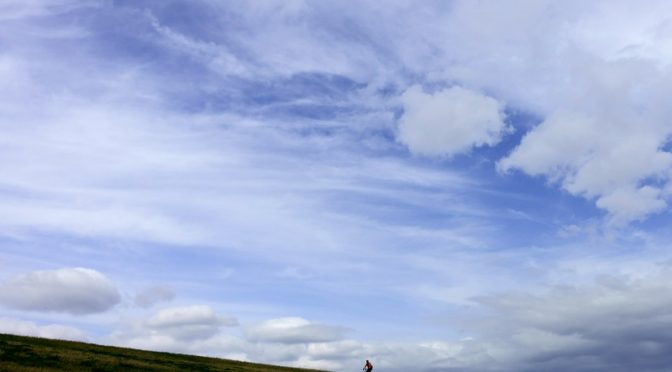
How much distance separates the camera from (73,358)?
53.7 metres

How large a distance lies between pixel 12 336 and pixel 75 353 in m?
12.9

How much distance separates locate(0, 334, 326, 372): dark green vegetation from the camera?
156 feet

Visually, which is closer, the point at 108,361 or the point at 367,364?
the point at 108,361

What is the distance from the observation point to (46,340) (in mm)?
66812

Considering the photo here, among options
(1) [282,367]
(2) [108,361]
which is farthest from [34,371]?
(1) [282,367]

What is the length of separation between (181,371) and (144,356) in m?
11.4

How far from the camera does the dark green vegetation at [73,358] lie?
156ft

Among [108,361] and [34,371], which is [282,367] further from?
[34,371]

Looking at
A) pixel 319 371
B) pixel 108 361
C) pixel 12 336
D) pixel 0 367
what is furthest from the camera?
pixel 319 371

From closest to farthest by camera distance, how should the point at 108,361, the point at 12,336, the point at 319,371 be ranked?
the point at 108,361, the point at 12,336, the point at 319,371

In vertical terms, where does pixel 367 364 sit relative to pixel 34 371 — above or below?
above

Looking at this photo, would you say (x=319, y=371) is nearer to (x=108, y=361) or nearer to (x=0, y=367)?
(x=108, y=361)

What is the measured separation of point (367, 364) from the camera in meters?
67.9

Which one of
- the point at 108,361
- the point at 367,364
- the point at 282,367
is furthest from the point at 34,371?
the point at 282,367
